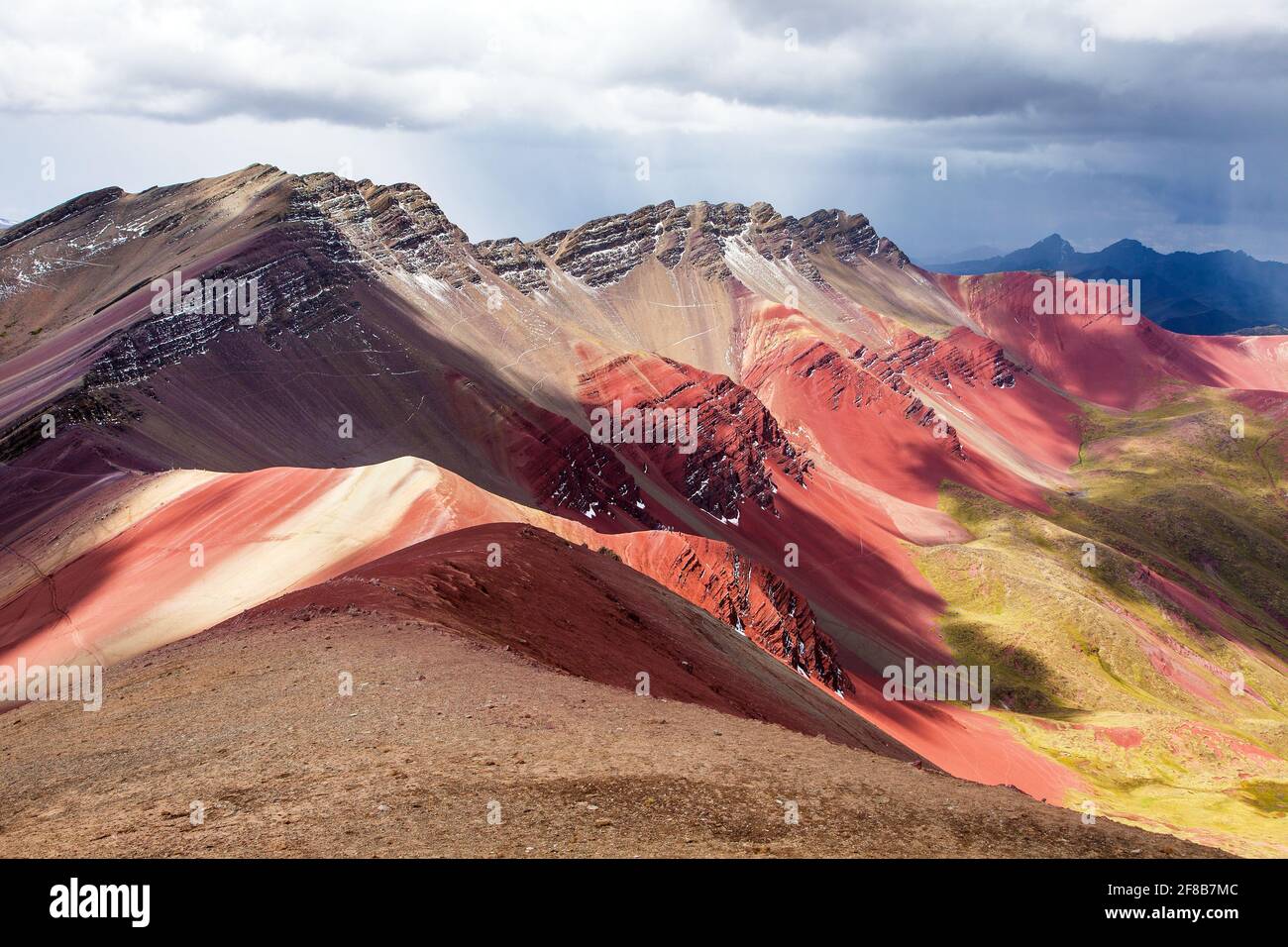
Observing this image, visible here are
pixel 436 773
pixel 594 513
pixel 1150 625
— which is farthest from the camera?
pixel 1150 625

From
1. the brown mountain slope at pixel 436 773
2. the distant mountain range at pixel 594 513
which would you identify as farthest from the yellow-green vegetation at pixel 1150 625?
the brown mountain slope at pixel 436 773

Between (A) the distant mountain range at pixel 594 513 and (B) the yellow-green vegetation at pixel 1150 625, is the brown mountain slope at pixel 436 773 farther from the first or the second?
(B) the yellow-green vegetation at pixel 1150 625

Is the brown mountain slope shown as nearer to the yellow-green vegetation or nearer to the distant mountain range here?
the distant mountain range

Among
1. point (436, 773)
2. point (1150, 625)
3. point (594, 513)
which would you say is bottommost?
point (1150, 625)

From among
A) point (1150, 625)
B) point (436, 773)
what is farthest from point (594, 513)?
point (436, 773)

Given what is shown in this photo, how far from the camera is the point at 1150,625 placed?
347ft

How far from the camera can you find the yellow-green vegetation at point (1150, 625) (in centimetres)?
6819

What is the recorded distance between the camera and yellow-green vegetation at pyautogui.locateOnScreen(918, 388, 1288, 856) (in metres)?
68.2

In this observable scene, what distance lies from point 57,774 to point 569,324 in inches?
5076

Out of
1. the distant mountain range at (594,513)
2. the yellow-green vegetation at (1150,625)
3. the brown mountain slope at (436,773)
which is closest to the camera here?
the brown mountain slope at (436,773)

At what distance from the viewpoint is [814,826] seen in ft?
42.8

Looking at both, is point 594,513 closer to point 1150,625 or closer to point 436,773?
point 1150,625

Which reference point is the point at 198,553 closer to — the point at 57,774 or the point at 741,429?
the point at 57,774

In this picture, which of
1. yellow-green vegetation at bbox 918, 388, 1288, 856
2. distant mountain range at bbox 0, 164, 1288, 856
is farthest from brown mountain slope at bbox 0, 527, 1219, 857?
yellow-green vegetation at bbox 918, 388, 1288, 856
